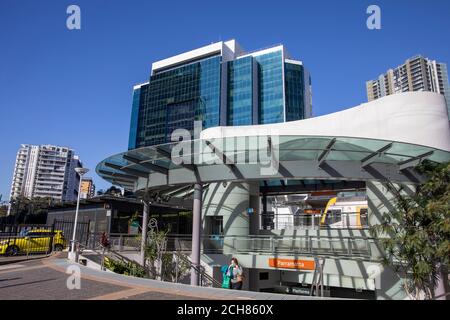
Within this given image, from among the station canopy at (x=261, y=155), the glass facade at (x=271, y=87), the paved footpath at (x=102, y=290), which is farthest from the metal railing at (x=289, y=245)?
the glass facade at (x=271, y=87)

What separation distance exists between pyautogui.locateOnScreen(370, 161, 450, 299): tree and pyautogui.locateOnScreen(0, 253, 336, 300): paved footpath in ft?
10.1

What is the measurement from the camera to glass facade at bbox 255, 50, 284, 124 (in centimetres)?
8400

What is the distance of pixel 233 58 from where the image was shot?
320 feet

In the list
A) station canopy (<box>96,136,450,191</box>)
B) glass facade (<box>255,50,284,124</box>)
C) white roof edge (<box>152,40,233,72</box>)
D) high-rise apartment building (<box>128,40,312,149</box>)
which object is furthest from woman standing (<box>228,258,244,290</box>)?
white roof edge (<box>152,40,233,72</box>)

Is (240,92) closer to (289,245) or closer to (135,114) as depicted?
(135,114)

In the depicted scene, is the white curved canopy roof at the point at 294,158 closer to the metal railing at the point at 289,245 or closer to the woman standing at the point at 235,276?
the woman standing at the point at 235,276

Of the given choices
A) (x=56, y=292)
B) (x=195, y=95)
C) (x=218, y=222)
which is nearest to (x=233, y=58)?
(x=195, y=95)

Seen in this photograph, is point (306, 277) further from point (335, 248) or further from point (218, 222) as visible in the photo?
point (218, 222)

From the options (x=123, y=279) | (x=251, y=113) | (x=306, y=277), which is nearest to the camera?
(x=123, y=279)

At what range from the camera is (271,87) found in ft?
283

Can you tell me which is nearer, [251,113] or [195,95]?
[251,113]

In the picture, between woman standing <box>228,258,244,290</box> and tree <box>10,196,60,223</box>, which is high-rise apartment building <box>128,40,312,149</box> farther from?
woman standing <box>228,258,244,290</box>

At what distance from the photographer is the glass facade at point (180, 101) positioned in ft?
297

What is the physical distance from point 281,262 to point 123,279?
7.91 metres
